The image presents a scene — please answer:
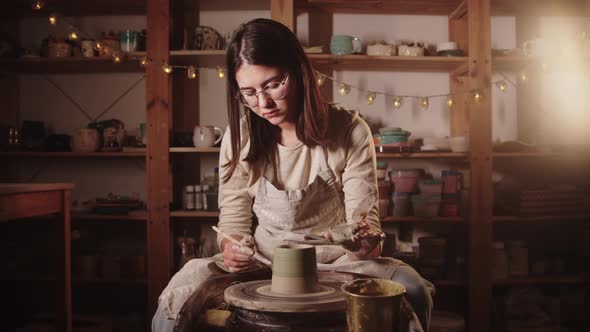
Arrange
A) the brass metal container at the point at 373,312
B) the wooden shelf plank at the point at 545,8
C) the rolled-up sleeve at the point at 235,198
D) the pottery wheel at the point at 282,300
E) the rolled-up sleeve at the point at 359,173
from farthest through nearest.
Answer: the wooden shelf plank at the point at 545,8, the rolled-up sleeve at the point at 235,198, the rolled-up sleeve at the point at 359,173, the pottery wheel at the point at 282,300, the brass metal container at the point at 373,312

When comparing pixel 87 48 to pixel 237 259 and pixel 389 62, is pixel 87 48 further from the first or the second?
pixel 237 259

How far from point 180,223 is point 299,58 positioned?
2.07 m

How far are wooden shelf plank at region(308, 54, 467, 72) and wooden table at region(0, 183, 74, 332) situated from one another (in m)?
1.67

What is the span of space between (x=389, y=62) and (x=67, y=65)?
→ 2.22m

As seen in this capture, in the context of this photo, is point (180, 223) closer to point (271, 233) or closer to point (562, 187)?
point (271, 233)

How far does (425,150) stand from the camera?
10.0ft

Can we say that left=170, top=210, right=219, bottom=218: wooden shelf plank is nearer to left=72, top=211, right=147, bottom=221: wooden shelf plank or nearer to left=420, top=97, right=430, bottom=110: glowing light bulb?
left=72, top=211, right=147, bottom=221: wooden shelf plank

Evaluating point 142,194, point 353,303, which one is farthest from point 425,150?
point 353,303

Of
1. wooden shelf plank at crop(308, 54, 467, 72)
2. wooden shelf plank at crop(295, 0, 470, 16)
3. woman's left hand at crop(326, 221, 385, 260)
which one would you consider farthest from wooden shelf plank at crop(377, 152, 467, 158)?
woman's left hand at crop(326, 221, 385, 260)

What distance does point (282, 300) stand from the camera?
1.13 metres

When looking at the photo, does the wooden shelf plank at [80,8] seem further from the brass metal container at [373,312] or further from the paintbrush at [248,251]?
the brass metal container at [373,312]

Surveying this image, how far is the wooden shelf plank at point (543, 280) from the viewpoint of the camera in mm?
3066

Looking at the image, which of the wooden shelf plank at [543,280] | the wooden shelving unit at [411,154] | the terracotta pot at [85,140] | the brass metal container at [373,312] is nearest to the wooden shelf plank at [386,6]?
the wooden shelving unit at [411,154]

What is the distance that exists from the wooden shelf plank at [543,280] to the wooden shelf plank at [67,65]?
2.84 meters
